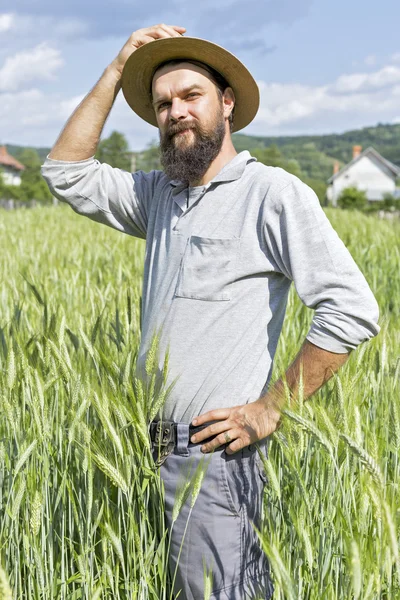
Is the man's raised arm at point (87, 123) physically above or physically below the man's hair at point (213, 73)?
below

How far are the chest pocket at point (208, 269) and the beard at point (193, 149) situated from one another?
0.58 ft

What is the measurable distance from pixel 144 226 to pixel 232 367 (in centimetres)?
63

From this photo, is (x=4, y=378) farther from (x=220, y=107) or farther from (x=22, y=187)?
(x=22, y=187)

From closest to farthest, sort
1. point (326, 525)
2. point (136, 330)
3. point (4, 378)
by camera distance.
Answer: point (326, 525) → point (4, 378) → point (136, 330)

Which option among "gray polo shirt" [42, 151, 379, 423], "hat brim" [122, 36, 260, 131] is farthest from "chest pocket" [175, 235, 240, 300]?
"hat brim" [122, 36, 260, 131]

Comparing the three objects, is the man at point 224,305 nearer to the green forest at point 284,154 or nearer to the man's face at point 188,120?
the man's face at point 188,120

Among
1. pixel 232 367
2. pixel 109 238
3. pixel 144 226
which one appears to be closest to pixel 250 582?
pixel 232 367

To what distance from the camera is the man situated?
4.92 feet

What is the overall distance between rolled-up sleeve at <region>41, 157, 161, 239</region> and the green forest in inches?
2018

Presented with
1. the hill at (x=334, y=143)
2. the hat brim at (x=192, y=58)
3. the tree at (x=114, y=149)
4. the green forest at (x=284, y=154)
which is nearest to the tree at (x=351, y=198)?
the green forest at (x=284, y=154)

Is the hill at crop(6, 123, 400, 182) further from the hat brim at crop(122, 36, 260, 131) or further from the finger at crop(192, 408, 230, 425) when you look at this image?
the finger at crop(192, 408, 230, 425)

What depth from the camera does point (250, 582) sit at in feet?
5.03

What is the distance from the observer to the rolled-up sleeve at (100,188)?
1.91 m

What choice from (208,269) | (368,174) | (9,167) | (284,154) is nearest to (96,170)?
(208,269)
